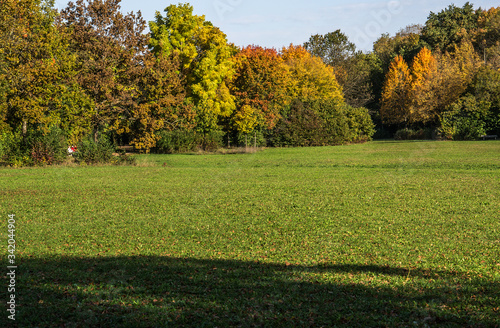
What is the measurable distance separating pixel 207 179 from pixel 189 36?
83.2ft

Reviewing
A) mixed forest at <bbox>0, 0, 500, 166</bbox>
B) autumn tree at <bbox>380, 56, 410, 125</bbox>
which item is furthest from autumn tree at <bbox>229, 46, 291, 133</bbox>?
autumn tree at <bbox>380, 56, 410, 125</bbox>

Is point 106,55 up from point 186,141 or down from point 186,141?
up

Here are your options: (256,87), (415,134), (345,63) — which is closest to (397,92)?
(415,134)

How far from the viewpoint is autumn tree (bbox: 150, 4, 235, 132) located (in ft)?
131

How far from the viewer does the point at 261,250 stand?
7738 mm

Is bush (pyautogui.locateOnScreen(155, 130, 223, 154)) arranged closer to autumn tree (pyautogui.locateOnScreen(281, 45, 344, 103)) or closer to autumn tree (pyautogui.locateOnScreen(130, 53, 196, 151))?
autumn tree (pyautogui.locateOnScreen(130, 53, 196, 151))

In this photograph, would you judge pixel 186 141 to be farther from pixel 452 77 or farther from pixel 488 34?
pixel 488 34

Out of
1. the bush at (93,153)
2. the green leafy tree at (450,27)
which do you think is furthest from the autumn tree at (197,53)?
the green leafy tree at (450,27)

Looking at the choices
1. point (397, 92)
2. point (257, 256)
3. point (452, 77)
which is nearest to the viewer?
point (257, 256)

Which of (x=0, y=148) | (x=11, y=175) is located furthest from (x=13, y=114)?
(x=11, y=175)

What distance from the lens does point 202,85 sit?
40312 millimetres

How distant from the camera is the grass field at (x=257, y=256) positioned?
16.5 ft

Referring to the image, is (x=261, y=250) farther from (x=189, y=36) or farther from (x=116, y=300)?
(x=189, y=36)

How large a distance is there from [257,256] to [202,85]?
34.2m
